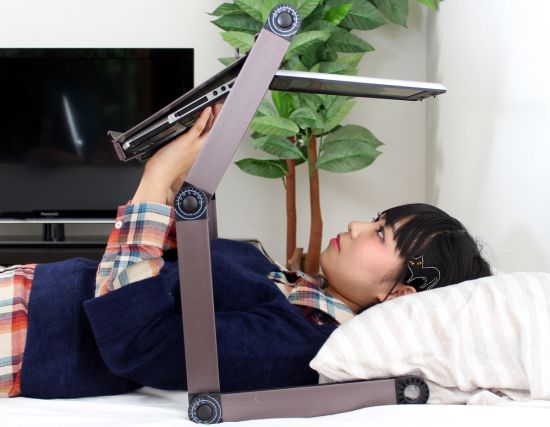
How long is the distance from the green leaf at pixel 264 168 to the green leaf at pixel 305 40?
1.49 feet

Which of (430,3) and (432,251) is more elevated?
(430,3)

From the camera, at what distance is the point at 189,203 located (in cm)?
79

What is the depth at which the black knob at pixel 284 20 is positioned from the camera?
79cm

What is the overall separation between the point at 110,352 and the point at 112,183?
204 cm

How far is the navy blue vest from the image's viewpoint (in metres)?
0.96

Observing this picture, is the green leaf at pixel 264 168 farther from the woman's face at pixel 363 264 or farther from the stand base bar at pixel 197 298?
the stand base bar at pixel 197 298

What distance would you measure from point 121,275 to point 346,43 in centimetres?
189

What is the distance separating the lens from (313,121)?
2465mm

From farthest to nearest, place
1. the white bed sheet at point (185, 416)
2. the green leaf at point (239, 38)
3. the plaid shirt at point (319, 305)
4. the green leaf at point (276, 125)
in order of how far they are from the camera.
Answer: the green leaf at point (239, 38), the green leaf at point (276, 125), the plaid shirt at point (319, 305), the white bed sheet at point (185, 416)

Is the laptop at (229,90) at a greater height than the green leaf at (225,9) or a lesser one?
lesser

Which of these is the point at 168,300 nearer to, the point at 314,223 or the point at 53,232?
the point at 314,223

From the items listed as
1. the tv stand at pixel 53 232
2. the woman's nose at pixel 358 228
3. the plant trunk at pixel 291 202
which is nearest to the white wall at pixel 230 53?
the tv stand at pixel 53 232

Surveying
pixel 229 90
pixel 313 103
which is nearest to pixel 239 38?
pixel 313 103

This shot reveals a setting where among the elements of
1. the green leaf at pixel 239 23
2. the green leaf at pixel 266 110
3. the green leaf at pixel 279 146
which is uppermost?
the green leaf at pixel 239 23
